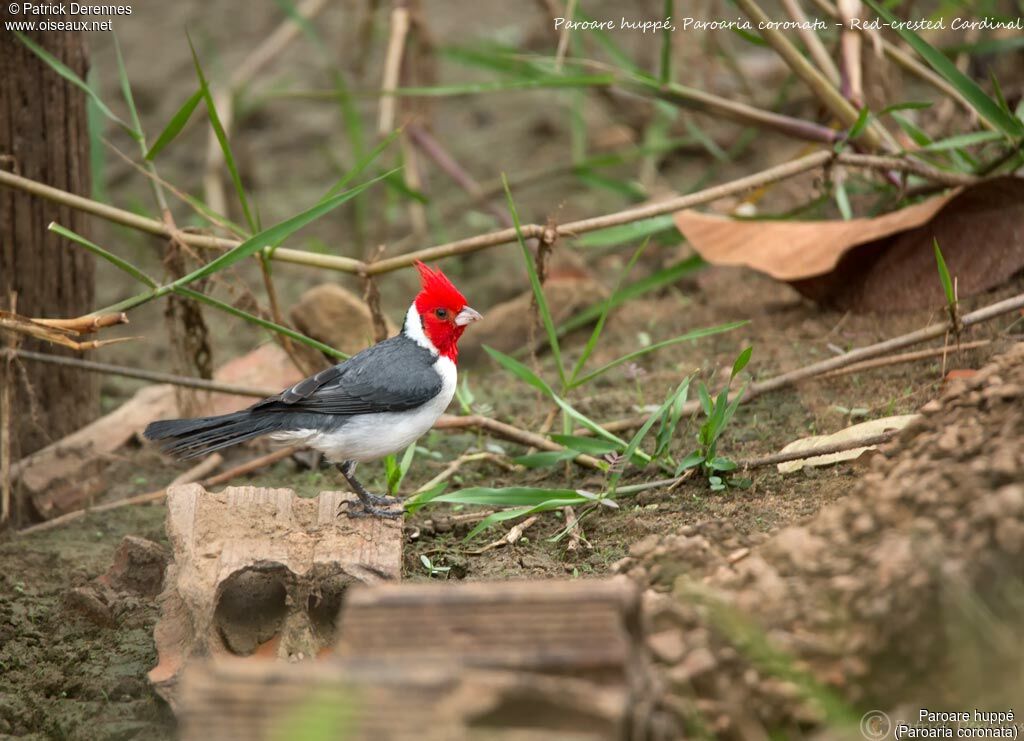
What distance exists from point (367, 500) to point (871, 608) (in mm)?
2144

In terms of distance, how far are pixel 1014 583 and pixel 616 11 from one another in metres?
6.74

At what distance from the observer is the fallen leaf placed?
351 cm

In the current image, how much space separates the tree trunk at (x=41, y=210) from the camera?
4145 millimetres

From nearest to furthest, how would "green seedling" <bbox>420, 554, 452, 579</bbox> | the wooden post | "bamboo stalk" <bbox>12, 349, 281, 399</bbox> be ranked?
the wooden post
"green seedling" <bbox>420, 554, 452, 579</bbox>
"bamboo stalk" <bbox>12, 349, 281, 399</bbox>

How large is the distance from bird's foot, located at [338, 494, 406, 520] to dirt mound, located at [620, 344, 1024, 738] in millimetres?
1295

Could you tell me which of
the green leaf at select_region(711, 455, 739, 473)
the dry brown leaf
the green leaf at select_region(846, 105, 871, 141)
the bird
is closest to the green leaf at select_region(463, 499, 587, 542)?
the bird

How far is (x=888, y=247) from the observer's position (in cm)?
450

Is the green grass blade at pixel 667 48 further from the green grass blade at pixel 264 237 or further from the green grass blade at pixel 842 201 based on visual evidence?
the green grass blade at pixel 264 237

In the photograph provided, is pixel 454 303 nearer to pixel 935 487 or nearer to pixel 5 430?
pixel 5 430

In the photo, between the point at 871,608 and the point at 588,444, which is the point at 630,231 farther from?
the point at 871,608

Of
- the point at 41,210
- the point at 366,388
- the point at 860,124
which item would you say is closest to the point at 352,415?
the point at 366,388

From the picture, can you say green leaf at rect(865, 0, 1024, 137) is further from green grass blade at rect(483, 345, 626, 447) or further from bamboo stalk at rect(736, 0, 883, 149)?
green grass blade at rect(483, 345, 626, 447)

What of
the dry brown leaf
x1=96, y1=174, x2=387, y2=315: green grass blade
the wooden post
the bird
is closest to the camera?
the wooden post

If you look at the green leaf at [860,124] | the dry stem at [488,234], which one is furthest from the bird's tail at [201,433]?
the green leaf at [860,124]
